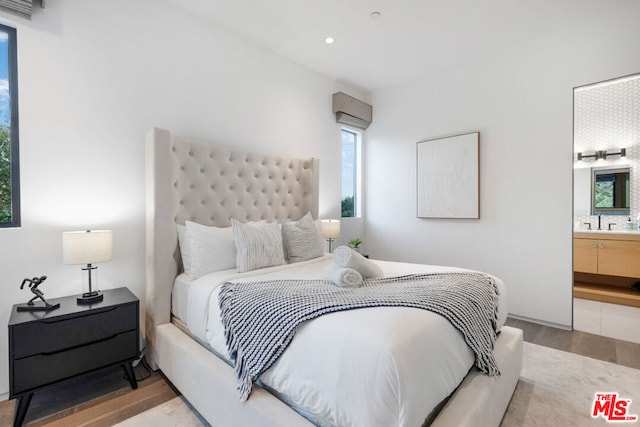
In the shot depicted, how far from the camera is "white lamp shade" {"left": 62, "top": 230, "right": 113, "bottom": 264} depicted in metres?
1.88

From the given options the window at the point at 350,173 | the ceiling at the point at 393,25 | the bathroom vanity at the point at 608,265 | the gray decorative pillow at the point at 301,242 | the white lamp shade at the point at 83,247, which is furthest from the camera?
the window at the point at 350,173

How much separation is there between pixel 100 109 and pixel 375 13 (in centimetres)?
239

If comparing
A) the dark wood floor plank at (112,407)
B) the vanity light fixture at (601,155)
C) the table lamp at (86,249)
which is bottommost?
the dark wood floor plank at (112,407)

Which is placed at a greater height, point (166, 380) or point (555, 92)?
point (555, 92)

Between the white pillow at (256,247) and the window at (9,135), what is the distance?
4.57ft

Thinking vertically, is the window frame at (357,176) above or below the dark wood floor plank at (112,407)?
above

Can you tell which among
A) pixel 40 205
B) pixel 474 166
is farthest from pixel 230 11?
pixel 474 166

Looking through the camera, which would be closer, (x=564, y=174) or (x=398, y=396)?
(x=398, y=396)

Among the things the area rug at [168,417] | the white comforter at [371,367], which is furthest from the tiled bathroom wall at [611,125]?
the area rug at [168,417]

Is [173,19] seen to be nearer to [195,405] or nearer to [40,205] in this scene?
[40,205]

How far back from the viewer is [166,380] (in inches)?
85.3

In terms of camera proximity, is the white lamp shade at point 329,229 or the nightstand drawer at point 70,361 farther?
the white lamp shade at point 329,229

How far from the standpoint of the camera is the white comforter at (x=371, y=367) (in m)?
1.01

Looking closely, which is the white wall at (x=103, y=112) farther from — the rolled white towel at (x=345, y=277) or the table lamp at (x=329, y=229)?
the rolled white towel at (x=345, y=277)
